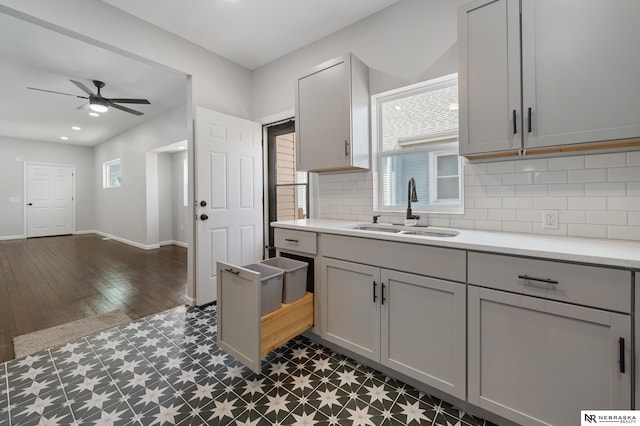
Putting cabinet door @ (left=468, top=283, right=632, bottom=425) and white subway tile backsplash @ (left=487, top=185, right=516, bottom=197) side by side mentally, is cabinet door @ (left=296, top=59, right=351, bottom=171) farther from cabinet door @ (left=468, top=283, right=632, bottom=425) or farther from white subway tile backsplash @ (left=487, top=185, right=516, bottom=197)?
cabinet door @ (left=468, top=283, right=632, bottom=425)

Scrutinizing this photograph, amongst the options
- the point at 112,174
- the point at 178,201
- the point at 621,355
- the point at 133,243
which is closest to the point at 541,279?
the point at 621,355

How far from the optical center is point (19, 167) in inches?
292

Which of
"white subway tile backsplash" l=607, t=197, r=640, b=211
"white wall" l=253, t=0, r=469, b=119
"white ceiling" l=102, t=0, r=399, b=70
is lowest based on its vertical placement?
"white subway tile backsplash" l=607, t=197, r=640, b=211

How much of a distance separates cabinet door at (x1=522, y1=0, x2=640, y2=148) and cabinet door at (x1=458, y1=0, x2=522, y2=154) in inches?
2.1

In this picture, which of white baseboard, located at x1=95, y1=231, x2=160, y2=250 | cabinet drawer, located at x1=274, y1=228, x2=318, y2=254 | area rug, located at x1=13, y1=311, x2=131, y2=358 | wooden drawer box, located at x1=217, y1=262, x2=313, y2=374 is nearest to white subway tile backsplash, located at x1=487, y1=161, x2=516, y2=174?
cabinet drawer, located at x1=274, y1=228, x2=318, y2=254

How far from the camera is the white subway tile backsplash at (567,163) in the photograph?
1592mm

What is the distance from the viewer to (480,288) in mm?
1372

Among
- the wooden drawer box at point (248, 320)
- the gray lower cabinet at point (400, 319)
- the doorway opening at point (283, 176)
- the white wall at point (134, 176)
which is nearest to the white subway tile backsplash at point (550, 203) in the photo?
the gray lower cabinet at point (400, 319)

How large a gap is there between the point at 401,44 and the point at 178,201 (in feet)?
20.0

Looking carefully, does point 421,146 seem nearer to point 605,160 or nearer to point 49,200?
point 605,160

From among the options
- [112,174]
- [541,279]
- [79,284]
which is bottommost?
[79,284]

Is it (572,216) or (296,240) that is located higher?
(572,216)

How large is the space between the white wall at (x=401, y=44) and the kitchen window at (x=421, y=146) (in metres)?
0.11

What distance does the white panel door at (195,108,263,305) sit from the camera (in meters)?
2.90
